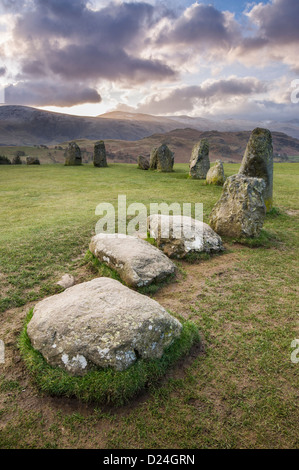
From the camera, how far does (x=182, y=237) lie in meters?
8.05

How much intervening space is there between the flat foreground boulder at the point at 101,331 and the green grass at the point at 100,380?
85mm

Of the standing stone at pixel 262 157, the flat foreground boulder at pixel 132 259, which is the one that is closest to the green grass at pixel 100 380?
the flat foreground boulder at pixel 132 259

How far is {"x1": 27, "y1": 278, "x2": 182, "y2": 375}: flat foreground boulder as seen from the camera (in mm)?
3746

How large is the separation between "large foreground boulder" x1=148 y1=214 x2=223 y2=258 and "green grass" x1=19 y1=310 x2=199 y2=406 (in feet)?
13.6

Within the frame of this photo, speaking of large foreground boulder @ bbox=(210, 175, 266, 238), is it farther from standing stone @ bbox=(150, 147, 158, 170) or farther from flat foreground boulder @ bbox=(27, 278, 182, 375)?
standing stone @ bbox=(150, 147, 158, 170)

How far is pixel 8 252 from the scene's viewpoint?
8.00 metres

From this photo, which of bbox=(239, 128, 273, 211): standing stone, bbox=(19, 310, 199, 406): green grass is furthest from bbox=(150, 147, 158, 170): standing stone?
bbox=(19, 310, 199, 406): green grass

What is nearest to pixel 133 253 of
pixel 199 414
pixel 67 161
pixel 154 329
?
pixel 154 329

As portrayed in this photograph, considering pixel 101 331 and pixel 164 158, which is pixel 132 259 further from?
pixel 164 158

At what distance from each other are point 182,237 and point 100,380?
5.08 metres

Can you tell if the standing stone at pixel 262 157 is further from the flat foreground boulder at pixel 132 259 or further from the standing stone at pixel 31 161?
the standing stone at pixel 31 161
